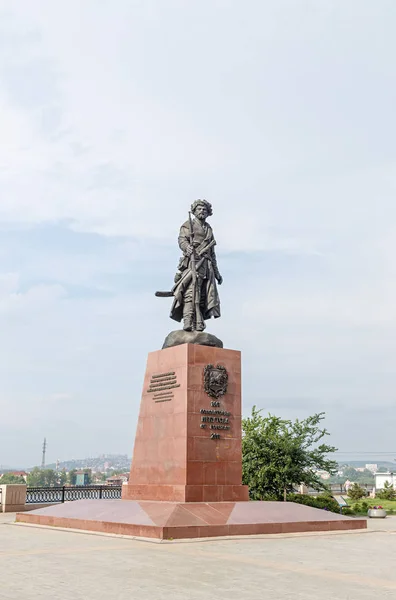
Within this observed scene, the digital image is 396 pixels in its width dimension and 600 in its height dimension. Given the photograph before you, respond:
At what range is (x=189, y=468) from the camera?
51.5ft

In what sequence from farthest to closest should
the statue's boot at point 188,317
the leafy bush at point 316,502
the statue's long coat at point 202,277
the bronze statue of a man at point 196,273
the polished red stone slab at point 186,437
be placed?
the leafy bush at point 316,502 < the statue's long coat at point 202,277 < the bronze statue of a man at point 196,273 < the statue's boot at point 188,317 < the polished red stone slab at point 186,437

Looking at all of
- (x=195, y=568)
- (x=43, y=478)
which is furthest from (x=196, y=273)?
(x=43, y=478)

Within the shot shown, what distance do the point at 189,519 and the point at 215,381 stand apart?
13.9 feet

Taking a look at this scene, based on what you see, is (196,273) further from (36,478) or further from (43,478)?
(43,478)

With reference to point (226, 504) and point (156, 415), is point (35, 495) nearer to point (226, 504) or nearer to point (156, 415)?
point (156, 415)

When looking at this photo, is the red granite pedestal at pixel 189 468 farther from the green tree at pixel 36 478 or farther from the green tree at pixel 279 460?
the green tree at pixel 36 478

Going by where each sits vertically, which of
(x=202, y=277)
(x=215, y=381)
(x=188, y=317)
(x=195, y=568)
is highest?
(x=202, y=277)

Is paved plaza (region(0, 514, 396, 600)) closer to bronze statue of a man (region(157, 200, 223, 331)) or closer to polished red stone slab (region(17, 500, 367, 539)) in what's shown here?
polished red stone slab (region(17, 500, 367, 539))

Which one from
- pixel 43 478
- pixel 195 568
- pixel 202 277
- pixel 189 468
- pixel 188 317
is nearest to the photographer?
pixel 195 568

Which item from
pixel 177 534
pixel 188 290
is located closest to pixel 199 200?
pixel 188 290

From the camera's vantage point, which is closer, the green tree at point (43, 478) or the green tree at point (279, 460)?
the green tree at point (279, 460)

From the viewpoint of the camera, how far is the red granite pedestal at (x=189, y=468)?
46.8ft

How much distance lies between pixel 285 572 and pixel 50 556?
379 cm

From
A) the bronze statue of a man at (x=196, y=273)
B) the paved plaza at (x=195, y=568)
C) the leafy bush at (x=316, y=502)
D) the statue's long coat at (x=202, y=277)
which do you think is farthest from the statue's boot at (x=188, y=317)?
the leafy bush at (x=316, y=502)
